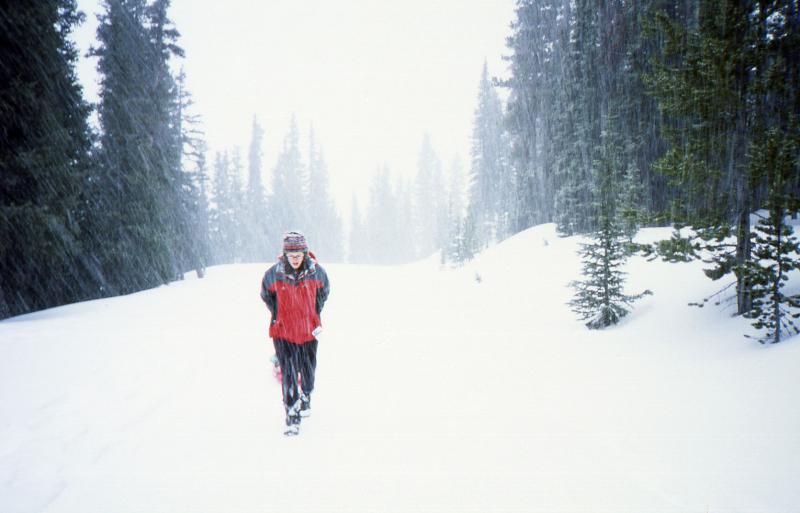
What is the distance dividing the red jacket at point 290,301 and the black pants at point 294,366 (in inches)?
4.3

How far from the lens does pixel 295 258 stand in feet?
16.0

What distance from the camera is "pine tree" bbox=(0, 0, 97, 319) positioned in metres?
10.8

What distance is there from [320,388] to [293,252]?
9.14 feet

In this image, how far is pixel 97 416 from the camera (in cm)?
516

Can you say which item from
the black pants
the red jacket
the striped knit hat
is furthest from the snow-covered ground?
the striped knit hat

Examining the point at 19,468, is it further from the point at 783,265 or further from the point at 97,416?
the point at 783,265

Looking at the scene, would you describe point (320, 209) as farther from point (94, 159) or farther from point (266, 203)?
point (94, 159)

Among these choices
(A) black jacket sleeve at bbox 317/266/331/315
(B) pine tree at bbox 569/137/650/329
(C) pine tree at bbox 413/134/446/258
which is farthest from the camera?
(C) pine tree at bbox 413/134/446/258

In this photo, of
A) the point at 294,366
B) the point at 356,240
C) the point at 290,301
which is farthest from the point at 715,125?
the point at 356,240

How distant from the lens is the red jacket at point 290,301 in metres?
4.88

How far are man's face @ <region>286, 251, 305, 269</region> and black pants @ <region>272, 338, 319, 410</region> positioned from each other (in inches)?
41.0

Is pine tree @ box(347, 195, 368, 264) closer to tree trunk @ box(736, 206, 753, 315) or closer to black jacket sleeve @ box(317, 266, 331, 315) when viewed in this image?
tree trunk @ box(736, 206, 753, 315)

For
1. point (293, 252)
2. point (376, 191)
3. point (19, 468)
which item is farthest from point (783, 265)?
point (376, 191)

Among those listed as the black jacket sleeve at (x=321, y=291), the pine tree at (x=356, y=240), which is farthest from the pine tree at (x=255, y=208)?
the black jacket sleeve at (x=321, y=291)
